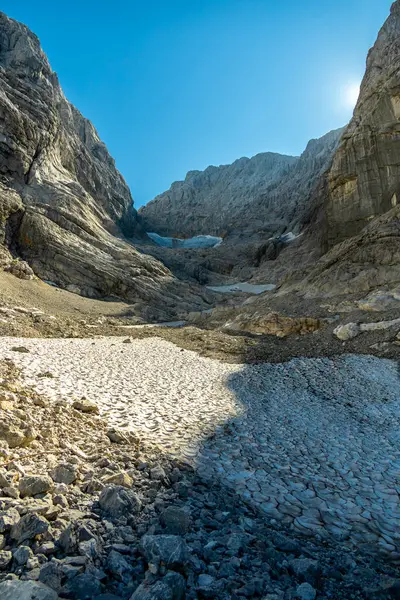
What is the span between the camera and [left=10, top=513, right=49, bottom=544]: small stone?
2.90 m

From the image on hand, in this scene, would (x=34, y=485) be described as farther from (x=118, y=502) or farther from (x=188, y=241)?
(x=188, y=241)

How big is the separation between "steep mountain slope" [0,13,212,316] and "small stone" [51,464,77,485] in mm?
40460

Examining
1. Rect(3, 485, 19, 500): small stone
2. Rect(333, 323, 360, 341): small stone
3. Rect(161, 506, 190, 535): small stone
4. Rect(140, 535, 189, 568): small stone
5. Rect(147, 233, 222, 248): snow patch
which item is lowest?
Rect(161, 506, 190, 535): small stone

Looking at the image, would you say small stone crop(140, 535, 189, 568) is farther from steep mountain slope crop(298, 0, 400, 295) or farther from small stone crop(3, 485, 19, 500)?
steep mountain slope crop(298, 0, 400, 295)

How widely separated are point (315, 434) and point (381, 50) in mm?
63425

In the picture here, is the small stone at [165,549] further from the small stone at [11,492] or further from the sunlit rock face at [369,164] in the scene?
the sunlit rock face at [369,164]

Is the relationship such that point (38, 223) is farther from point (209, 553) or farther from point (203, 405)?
point (209, 553)

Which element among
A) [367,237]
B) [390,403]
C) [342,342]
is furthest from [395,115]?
[390,403]

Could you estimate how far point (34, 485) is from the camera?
142 inches

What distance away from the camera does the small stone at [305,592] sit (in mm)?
2754

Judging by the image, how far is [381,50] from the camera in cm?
4925

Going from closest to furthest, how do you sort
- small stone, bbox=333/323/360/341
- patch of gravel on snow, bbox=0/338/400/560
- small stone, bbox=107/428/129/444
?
patch of gravel on snow, bbox=0/338/400/560 → small stone, bbox=107/428/129/444 → small stone, bbox=333/323/360/341

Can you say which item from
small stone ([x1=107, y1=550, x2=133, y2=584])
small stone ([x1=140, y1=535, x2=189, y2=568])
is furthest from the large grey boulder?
small stone ([x1=140, y1=535, x2=189, y2=568])

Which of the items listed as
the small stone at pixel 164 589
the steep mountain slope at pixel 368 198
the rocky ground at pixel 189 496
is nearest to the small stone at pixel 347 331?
the steep mountain slope at pixel 368 198
